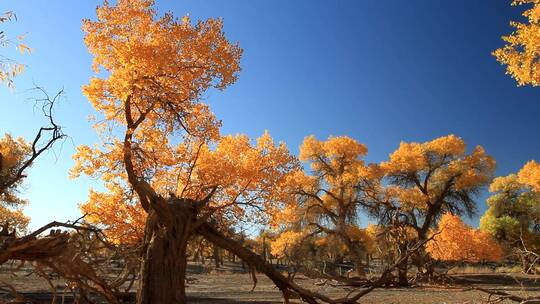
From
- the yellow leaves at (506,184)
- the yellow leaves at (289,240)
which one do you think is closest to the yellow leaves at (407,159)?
the yellow leaves at (289,240)

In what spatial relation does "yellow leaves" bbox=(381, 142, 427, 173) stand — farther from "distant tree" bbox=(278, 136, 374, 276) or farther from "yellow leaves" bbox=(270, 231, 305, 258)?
"yellow leaves" bbox=(270, 231, 305, 258)

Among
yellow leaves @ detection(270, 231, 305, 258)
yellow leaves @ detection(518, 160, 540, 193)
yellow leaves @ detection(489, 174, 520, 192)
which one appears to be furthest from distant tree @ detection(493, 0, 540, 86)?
yellow leaves @ detection(489, 174, 520, 192)

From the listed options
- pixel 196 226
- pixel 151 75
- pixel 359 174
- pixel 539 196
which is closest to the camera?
pixel 196 226

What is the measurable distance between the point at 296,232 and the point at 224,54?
25.3 m

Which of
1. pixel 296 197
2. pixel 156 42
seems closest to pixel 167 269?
pixel 156 42

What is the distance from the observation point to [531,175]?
4378cm

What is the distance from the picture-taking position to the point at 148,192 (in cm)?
413

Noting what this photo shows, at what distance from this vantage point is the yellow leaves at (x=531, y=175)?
141 feet

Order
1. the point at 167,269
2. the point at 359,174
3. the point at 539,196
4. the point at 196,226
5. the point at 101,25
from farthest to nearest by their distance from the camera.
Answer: the point at 539,196
the point at 359,174
the point at 101,25
the point at 196,226
the point at 167,269

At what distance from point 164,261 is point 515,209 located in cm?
5648

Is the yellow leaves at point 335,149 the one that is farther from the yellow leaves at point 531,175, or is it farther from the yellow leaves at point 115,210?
the yellow leaves at point 115,210

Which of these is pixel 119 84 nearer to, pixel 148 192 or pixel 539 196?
pixel 148 192

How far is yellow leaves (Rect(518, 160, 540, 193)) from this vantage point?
4288 centimetres

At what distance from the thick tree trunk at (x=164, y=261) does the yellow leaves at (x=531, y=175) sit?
4725 centimetres
